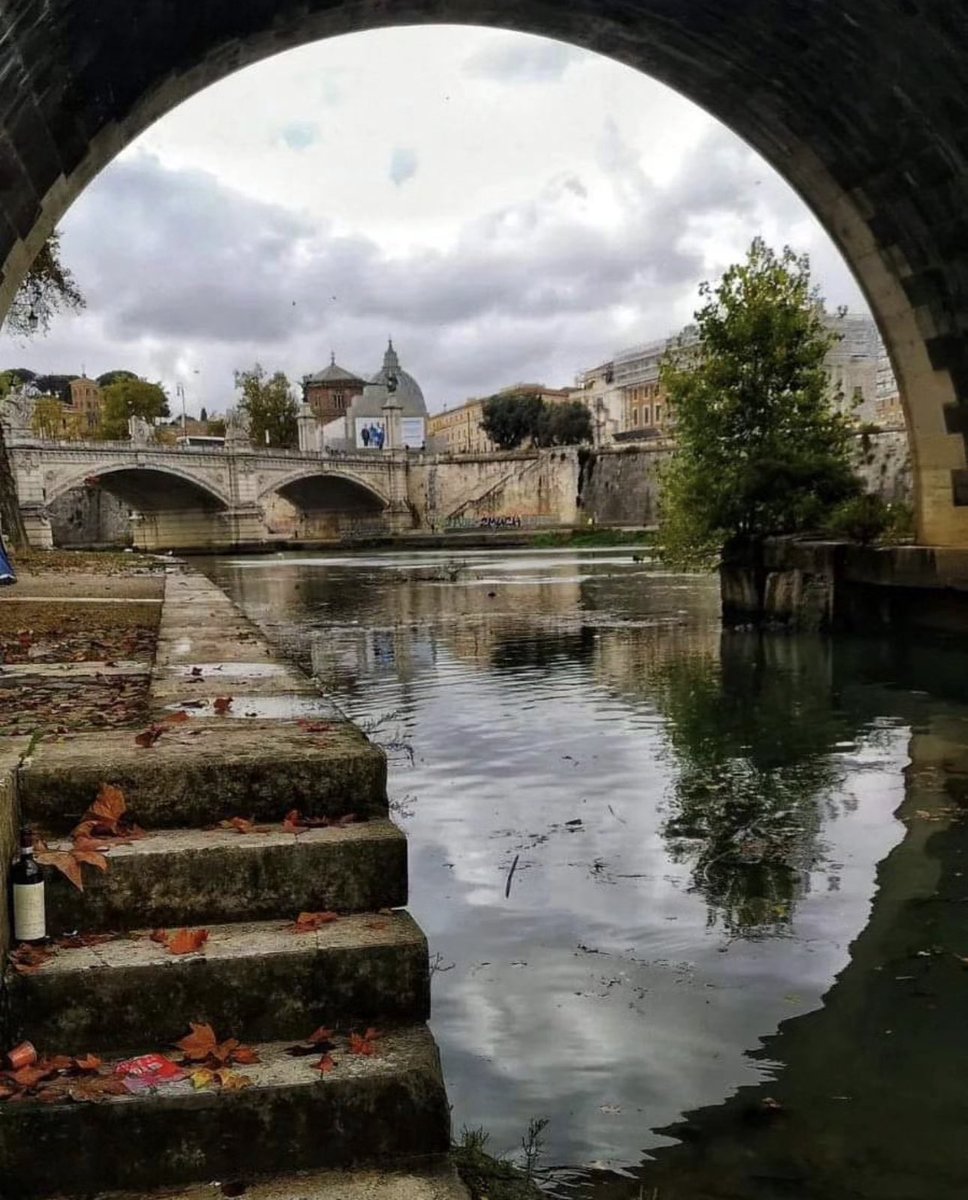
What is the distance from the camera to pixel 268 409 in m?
95.4

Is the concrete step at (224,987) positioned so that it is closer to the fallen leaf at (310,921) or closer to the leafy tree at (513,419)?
the fallen leaf at (310,921)

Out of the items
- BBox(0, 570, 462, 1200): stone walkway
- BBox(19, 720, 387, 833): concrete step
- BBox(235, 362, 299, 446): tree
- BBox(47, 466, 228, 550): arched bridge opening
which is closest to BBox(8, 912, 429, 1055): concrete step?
BBox(0, 570, 462, 1200): stone walkway

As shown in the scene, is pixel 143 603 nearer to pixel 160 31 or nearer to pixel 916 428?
pixel 160 31

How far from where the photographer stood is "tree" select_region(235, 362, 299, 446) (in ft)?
310

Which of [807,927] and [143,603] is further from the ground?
[143,603]

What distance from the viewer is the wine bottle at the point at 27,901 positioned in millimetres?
3025

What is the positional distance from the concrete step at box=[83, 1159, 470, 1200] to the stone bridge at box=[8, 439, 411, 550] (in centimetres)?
5529

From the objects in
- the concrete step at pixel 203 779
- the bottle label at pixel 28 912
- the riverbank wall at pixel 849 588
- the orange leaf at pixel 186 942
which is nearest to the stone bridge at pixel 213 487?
the riverbank wall at pixel 849 588

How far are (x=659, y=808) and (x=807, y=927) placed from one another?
6.63 ft

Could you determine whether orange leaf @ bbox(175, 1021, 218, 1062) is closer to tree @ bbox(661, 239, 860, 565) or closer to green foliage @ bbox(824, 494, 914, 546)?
green foliage @ bbox(824, 494, 914, 546)

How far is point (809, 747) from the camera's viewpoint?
8492mm

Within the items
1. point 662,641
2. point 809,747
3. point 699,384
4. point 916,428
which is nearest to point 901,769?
point 809,747

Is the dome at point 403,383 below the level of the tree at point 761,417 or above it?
above

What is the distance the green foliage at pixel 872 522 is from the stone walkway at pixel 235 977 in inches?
465
